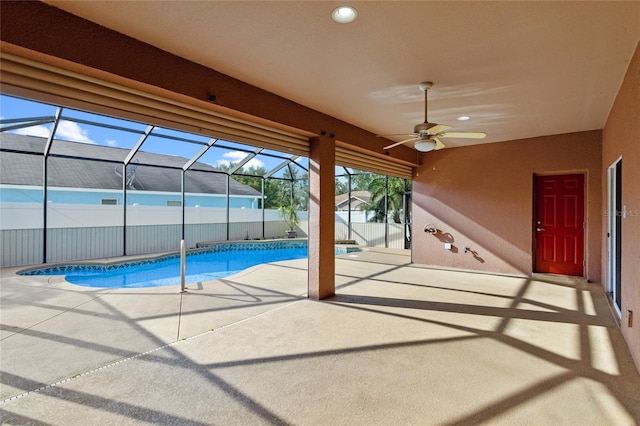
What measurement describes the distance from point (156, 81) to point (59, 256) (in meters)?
7.27

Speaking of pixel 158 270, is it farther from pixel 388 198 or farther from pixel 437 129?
pixel 388 198

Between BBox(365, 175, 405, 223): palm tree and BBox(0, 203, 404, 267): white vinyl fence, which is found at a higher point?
BBox(365, 175, 405, 223): palm tree

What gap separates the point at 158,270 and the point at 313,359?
683 centimetres

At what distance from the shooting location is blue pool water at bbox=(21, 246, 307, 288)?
691cm

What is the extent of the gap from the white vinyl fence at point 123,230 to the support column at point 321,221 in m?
6.71

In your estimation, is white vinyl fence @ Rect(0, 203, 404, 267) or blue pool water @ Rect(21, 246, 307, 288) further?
white vinyl fence @ Rect(0, 203, 404, 267)

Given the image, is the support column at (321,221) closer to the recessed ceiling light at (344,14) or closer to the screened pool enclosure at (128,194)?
the screened pool enclosure at (128,194)

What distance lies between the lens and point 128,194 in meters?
11.1

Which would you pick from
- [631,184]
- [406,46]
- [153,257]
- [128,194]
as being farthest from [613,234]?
[128,194]

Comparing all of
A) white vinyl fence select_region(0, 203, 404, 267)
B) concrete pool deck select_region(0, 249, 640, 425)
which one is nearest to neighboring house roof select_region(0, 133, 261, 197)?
white vinyl fence select_region(0, 203, 404, 267)

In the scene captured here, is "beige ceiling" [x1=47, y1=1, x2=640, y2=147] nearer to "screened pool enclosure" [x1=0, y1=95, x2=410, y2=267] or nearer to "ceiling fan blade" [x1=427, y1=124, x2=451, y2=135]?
"ceiling fan blade" [x1=427, y1=124, x2=451, y2=135]

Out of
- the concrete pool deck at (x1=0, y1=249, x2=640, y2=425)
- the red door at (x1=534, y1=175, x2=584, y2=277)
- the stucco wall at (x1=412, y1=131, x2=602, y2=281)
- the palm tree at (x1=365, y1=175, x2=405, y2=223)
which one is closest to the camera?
the concrete pool deck at (x1=0, y1=249, x2=640, y2=425)

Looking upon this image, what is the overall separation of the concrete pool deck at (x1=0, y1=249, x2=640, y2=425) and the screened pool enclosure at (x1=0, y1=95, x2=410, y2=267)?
2.82 meters

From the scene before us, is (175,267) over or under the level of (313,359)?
under
